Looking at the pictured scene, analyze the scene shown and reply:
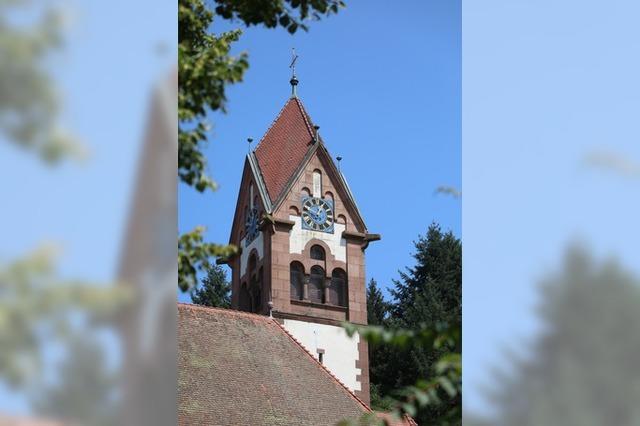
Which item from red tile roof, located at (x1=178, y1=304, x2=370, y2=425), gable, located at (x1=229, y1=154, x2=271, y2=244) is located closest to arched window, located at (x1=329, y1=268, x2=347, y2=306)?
red tile roof, located at (x1=178, y1=304, x2=370, y2=425)

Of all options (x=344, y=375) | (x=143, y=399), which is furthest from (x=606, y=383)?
(x=344, y=375)

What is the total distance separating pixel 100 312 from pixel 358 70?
7.01 ft

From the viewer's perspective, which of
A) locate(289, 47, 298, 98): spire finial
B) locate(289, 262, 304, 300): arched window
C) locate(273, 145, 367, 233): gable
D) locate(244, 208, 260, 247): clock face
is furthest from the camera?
locate(289, 262, 304, 300): arched window

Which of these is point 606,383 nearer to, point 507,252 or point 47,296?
point 507,252

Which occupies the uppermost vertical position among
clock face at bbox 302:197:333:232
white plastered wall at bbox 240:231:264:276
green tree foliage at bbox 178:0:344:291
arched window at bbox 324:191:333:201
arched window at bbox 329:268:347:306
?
clock face at bbox 302:197:333:232

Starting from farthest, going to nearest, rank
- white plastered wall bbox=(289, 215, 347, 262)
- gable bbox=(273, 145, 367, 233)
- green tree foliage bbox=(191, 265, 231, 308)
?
white plastered wall bbox=(289, 215, 347, 262) < gable bbox=(273, 145, 367, 233) < green tree foliage bbox=(191, 265, 231, 308)

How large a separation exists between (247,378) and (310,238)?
300 cm

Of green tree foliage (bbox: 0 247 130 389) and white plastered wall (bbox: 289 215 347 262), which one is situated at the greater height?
white plastered wall (bbox: 289 215 347 262)

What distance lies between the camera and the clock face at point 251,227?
21.1 ft

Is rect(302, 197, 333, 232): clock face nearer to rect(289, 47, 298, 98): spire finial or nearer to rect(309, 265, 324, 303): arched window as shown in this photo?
rect(309, 265, 324, 303): arched window

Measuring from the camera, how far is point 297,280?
33.5 ft

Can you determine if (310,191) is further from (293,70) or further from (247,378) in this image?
(293,70)

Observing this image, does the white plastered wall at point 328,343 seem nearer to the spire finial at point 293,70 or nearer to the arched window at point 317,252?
the arched window at point 317,252

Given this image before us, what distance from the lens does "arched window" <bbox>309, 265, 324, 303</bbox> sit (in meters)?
10.2
